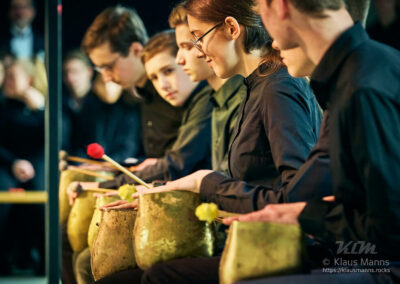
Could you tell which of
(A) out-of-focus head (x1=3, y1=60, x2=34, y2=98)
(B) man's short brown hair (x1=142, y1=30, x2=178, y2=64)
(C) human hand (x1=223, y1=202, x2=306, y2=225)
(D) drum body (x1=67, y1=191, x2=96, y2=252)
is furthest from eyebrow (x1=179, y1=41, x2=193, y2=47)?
(A) out-of-focus head (x1=3, y1=60, x2=34, y2=98)

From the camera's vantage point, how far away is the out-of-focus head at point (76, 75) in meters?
4.37

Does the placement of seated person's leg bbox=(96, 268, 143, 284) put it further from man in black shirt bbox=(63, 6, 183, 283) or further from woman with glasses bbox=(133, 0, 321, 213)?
man in black shirt bbox=(63, 6, 183, 283)

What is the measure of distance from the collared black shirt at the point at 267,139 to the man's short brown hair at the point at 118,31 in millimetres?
1692

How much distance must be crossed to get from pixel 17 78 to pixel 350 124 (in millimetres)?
4144

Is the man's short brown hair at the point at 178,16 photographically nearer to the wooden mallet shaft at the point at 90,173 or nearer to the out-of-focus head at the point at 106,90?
the wooden mallet shaft at the point at 90,173

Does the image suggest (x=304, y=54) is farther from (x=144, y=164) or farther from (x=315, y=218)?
(x=144, y=164)

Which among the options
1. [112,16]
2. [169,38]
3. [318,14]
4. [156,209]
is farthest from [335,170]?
[112,16]

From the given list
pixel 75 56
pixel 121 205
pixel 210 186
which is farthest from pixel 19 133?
pixel 210 186

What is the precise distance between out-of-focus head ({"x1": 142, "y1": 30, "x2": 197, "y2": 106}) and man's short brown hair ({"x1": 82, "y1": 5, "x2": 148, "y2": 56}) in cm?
46

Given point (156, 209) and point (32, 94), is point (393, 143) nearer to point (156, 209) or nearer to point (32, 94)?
point (156, 209)

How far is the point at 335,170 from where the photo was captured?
1.34 m

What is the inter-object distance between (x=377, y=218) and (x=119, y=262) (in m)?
1.00

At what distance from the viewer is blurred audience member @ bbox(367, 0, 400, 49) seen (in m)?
2.36

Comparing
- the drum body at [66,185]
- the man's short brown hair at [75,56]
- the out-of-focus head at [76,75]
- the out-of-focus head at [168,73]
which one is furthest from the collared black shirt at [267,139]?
the out-of-focus head at [76,75]
